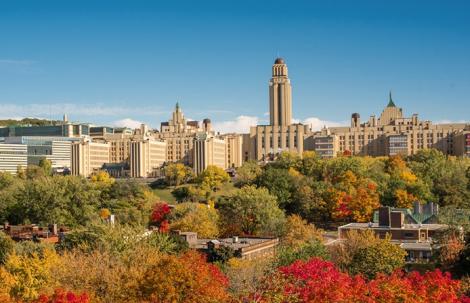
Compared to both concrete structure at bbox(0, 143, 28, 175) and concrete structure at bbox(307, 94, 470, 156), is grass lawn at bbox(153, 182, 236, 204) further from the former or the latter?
concrete structure at bbox(0, 143, 28, 175)

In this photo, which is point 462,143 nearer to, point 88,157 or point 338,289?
point 88,157

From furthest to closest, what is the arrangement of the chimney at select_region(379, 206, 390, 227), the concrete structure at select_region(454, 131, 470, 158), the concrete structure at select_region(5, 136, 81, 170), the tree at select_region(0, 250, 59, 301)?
the concrete structure at select_region(5, 136, 81, 170) < the concrete structure at select_region(454, 131, 470, 158) < the chimney at select_region(379, 206, 390, 227) < the tree at select_region(0, 250, 59, 301)

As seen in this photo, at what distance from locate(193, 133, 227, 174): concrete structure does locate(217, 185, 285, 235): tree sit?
48355mm

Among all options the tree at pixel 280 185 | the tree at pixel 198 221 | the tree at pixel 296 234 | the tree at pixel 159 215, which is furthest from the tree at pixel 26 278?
the tree at pixel 280 185

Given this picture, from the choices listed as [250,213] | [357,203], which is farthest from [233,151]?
[250,213]

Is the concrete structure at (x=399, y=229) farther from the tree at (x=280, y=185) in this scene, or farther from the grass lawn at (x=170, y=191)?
the grass lawn at (x=170, y=191)

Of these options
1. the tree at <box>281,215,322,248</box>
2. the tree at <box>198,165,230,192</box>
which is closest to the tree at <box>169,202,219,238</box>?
the tree at <box>281,215,322,248</box>

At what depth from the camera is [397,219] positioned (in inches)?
2482

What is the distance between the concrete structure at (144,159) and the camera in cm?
13512

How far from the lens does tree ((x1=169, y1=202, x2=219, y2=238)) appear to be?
221 ft

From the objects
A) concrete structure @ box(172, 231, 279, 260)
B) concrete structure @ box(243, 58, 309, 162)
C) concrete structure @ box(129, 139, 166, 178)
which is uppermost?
concrete structure @ box(243, 58, 309, 162)

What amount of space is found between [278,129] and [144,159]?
90.2 feet

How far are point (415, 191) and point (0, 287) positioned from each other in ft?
183

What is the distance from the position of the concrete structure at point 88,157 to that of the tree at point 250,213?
211 feet
